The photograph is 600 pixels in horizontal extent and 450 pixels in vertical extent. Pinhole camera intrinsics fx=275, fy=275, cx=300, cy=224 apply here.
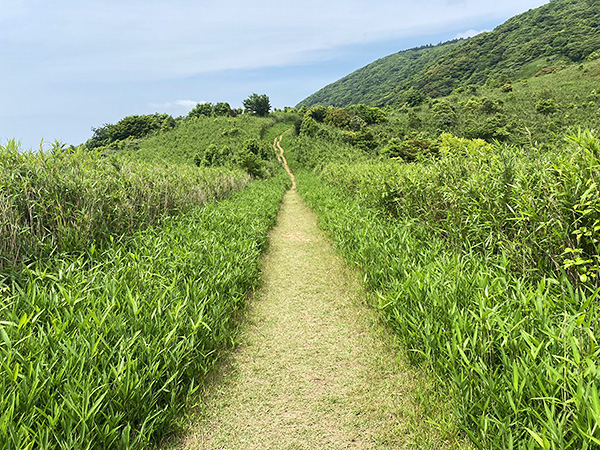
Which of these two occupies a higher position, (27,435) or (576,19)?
(576,19)

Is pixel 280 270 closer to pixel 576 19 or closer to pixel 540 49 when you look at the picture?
pixel 540 49

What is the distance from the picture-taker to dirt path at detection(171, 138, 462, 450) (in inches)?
69.1

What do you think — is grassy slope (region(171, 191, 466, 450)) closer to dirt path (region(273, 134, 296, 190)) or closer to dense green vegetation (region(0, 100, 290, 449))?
dense green vegetation (region(0, 100, 290, 449))

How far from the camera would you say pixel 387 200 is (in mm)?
5930

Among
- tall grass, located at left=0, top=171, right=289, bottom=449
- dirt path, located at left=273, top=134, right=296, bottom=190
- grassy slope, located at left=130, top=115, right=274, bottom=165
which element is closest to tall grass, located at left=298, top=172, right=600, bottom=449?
tall grass, located at left=0, top=171, right=289, bottom=449

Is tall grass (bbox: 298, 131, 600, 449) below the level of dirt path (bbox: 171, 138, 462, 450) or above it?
above

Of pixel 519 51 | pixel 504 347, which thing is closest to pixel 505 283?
pixel 504 347

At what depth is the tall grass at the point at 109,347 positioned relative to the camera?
4.63 ft

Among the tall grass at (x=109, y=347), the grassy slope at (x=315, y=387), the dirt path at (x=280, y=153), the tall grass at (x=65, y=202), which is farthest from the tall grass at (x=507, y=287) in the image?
the dirt path at (x=280, y=153)

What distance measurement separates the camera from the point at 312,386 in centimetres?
222

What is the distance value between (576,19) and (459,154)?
326 ft

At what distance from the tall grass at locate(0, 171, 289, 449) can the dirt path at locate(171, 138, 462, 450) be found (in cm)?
29

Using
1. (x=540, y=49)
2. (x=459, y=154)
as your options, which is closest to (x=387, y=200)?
(x=459, y=154)

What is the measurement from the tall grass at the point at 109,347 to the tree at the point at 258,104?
5599 cm
